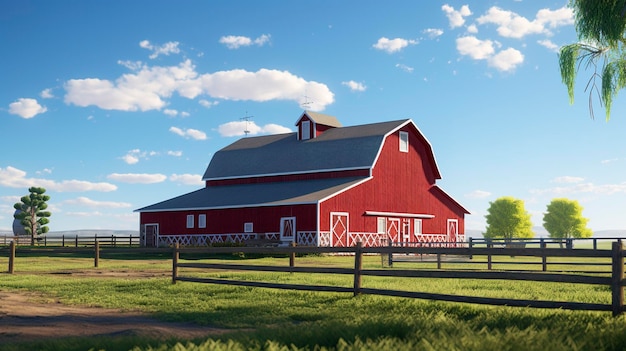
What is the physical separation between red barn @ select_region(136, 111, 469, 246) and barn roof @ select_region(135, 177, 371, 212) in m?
0.09

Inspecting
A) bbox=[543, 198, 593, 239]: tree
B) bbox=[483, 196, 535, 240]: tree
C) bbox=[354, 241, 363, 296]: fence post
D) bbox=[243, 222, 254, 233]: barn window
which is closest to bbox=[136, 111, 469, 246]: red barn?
bbox=[243, 222, 254, 233]: barn window

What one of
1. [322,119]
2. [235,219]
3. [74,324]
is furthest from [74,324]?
[322,119]

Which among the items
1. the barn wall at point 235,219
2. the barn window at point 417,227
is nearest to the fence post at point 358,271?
the barn wall at point 235,219

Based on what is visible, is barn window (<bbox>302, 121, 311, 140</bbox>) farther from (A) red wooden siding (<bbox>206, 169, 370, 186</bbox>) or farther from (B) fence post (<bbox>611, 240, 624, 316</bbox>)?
(B) fence post (<bbox>611, 240, 624, 316</bbox>)

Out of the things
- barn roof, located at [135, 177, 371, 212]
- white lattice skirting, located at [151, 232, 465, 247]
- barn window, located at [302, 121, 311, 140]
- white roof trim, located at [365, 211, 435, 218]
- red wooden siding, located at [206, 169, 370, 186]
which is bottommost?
white lattice skirting, located at [151, 232, 465, 247]

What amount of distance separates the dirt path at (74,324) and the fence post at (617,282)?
6.45 meters

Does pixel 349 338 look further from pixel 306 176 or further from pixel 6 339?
pixel 306 176

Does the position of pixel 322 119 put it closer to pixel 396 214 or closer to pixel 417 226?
pixel 396 214

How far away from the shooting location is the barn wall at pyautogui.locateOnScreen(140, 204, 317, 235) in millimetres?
44906

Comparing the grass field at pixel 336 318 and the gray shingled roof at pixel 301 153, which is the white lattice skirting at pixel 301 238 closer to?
the gray shingled roof at pixel 301 153

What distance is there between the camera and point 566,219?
103m

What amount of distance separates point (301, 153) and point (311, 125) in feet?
10.8

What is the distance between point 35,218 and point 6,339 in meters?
84.3

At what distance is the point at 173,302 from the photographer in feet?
51.8
